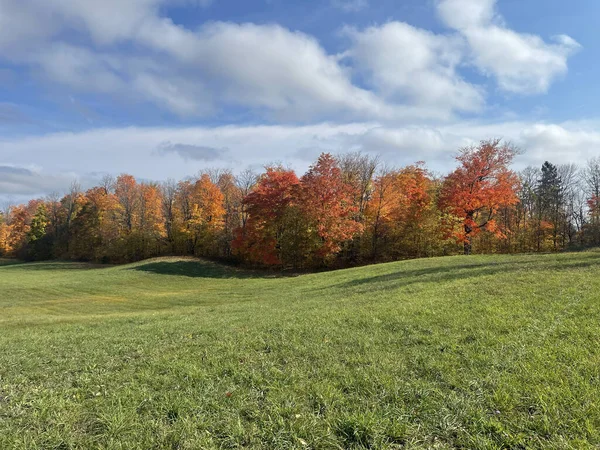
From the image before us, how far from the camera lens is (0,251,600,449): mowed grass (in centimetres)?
318

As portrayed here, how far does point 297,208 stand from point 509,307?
83.2 feet

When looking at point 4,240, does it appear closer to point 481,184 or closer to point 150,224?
point 150,224

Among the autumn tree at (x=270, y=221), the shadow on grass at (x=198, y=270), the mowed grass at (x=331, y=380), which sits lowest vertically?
the shadow on grass at (x=198, y=270)

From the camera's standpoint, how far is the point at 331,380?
433cm

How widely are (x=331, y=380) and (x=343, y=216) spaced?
27.6m

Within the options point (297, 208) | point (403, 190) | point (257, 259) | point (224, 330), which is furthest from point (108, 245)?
point (224, 330)

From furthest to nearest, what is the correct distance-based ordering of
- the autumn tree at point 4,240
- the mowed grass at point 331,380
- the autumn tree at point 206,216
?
the autumn tree at point 4,240
the autumn tree at point 206,216
the mowed grass at point 331,380

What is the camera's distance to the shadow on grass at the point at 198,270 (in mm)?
31303

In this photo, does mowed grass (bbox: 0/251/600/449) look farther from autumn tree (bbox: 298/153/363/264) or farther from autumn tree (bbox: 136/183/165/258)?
autumn tree (bbox: 136/183/165/258)

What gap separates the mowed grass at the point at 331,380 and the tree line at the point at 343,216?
21.9 m

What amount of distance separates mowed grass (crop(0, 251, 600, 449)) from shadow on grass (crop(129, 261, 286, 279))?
2275cm

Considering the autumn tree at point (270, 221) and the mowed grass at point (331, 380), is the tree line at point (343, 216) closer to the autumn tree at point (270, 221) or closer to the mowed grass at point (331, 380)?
the autumn tree at point (270, 221)

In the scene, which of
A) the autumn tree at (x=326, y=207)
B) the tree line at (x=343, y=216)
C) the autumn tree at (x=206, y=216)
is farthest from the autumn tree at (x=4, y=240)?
the autumn tree at (x=326, y=207)

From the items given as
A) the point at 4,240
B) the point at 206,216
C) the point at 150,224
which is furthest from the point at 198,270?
the point at 4,240
